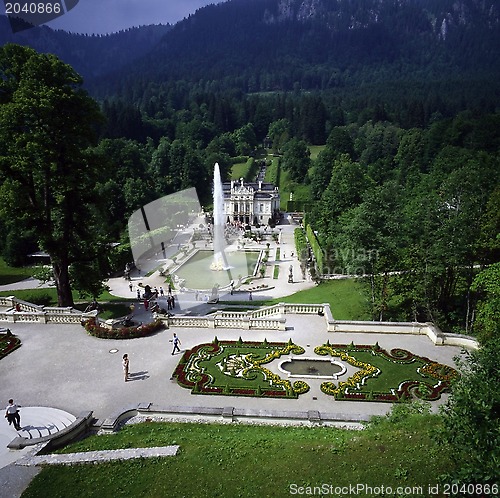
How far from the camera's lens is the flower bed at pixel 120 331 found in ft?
95.1

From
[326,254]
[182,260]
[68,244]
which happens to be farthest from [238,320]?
[182,260]

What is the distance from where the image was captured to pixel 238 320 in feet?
102

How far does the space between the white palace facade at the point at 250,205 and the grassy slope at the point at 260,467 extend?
82.6 m

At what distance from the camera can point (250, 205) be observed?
326 ft

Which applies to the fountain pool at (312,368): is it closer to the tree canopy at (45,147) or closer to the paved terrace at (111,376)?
the paved terrace at (111,376)

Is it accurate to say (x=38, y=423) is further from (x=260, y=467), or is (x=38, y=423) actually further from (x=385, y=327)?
(x=385, y=327)

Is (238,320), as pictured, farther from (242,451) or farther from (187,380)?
(242,451)

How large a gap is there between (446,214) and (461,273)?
4.31 meters

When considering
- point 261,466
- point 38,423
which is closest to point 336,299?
point 261,466

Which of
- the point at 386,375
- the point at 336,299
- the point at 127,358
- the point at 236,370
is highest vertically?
the point at 127,358

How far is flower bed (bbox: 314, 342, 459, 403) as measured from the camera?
22.5 metres

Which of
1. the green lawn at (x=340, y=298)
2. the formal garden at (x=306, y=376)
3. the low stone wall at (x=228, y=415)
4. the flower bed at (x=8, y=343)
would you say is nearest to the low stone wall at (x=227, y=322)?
the formal garden at (x=306, y=376)

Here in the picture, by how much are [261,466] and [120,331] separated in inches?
631

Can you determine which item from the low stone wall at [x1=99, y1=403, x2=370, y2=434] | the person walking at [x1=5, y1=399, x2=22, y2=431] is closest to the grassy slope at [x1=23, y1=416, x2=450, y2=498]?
the low stone wall at [x1=99, y1=403, x2=370, y2=434]
